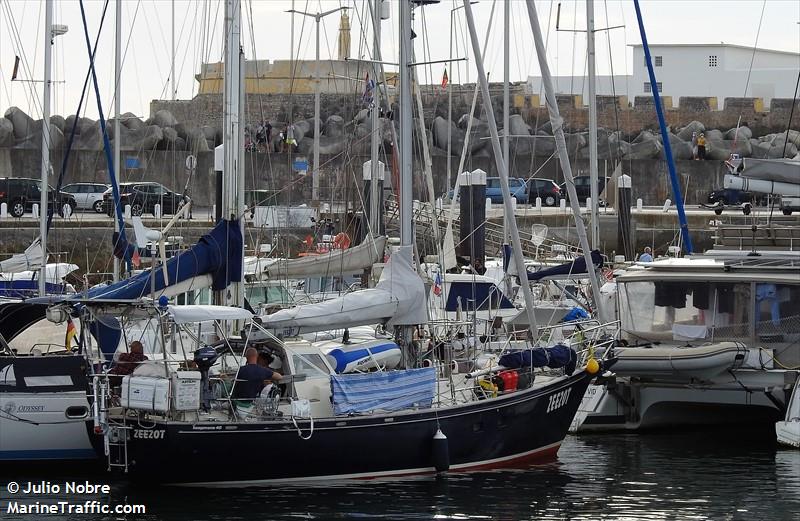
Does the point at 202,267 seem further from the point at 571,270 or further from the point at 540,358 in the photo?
the point at 571,270

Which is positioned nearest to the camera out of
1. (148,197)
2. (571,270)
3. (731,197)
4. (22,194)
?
(571,270)

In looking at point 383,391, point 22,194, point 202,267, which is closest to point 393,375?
point 383,391

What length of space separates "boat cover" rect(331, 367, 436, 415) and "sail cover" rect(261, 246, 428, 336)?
88 centimetres

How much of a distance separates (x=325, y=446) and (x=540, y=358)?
3.05 m

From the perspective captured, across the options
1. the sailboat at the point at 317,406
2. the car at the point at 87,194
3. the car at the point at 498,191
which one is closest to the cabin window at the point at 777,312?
the sailboat at the point at 317,406

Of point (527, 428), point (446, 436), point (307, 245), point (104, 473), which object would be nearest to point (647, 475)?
point (527, 428)

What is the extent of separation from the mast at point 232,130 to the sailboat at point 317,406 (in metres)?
0.06

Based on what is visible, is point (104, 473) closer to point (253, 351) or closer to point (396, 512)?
point (253, 351)

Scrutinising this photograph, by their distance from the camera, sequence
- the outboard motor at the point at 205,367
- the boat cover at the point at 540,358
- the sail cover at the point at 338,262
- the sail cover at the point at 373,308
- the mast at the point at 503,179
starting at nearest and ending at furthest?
the outboard motor at the point at 205,367 < the sail cover at the point at 373,308 < the boat cover at the point at 540,358 < the mast at the point at 503,179 < the sail cover at the point at 338,262

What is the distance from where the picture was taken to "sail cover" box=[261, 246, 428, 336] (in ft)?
52.9

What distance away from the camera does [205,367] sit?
15.4 meters

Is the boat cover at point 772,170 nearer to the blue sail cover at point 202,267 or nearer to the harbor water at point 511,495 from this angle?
the harbor water at point 511,495

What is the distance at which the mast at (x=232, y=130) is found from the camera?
17.3m

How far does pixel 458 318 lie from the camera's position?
20797 mm
